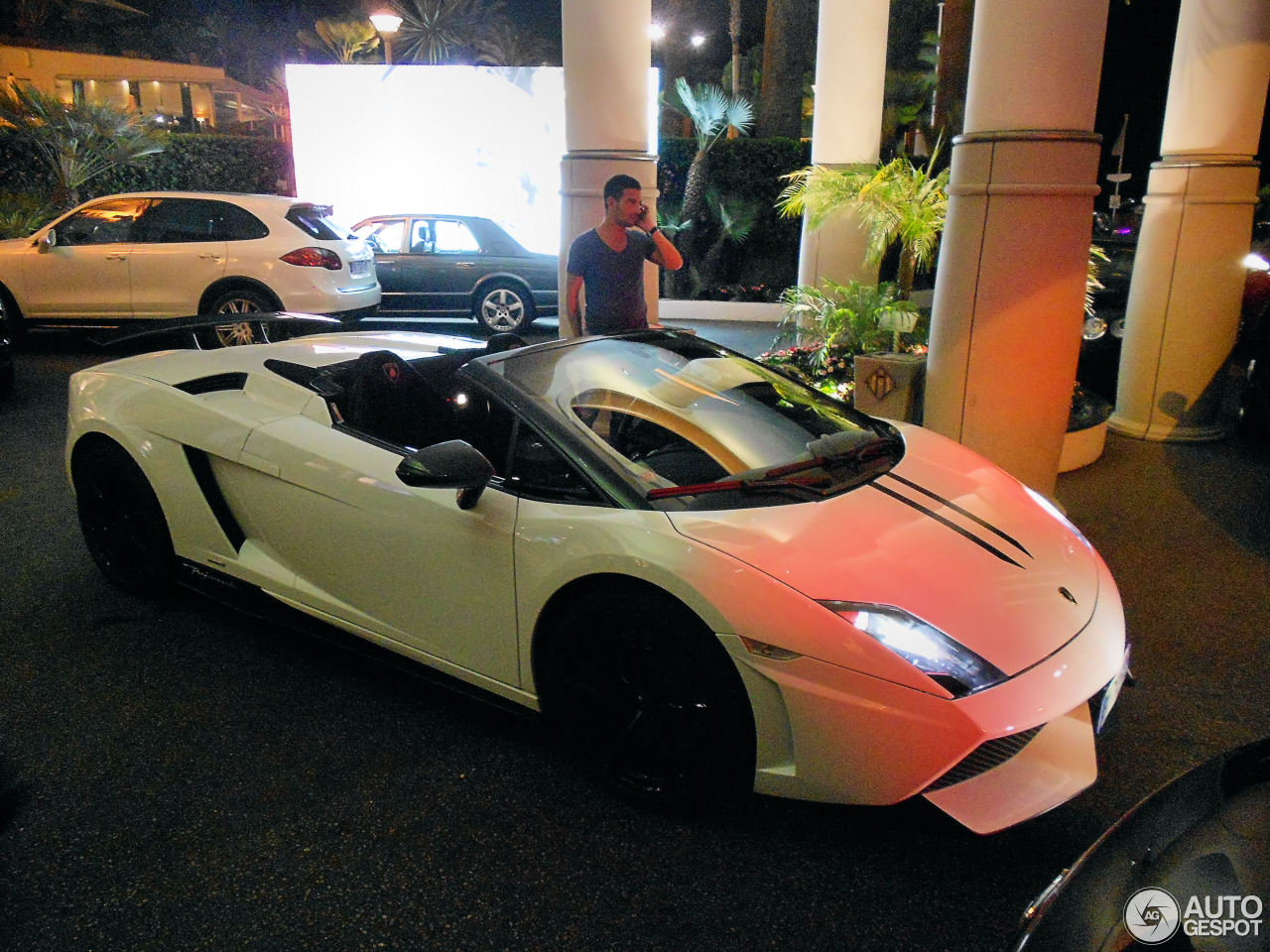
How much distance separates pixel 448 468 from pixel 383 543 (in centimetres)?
51

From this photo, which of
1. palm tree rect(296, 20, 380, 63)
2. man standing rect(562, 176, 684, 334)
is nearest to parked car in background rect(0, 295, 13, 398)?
man standing rect(562, 176, 684, 334)

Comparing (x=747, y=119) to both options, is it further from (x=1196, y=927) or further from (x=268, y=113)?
(x=268, y=113)

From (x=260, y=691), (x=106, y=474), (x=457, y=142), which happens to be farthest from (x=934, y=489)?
(x=457, y=142)

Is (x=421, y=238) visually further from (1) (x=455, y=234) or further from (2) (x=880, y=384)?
(2) (x=880, y=384)

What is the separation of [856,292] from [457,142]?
9.61m

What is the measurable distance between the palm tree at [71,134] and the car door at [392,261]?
672cm

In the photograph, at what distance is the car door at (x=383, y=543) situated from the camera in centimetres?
275

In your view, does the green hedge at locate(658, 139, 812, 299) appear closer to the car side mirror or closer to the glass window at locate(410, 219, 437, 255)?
the glass window at locate(410, 219, 437, 255)

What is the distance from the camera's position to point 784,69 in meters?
17.1

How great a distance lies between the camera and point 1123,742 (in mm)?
2992

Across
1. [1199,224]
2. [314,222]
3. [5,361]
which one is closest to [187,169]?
[314,222]

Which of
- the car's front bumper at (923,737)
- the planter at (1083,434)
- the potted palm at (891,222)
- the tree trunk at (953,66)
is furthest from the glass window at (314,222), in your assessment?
the car's front bumper at (923,737)

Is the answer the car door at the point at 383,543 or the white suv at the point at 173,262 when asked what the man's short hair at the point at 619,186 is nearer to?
the car door at the point at 383,543

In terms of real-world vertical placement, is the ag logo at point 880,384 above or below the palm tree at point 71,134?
below
